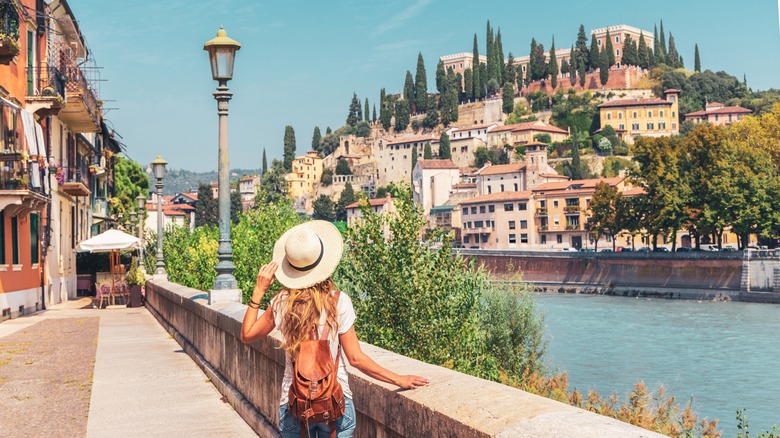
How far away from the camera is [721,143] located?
197 feet

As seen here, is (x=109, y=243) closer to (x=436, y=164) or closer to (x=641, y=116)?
(x=436, y=164)

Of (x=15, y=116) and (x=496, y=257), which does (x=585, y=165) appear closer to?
(x=496, y=257)

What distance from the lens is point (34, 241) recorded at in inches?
995

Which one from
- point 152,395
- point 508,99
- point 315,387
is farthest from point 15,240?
point 508,99

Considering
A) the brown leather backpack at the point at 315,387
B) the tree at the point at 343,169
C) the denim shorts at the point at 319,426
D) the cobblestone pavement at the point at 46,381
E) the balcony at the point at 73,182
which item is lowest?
the cobblestone pavement at the point at 46,381

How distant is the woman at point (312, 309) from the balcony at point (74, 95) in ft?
85.7


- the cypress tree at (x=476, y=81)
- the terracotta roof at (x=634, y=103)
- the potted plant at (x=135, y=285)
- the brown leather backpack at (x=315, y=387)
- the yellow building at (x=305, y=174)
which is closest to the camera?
the brown leather backpack at (x=315, y=387)

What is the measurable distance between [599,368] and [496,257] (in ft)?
175

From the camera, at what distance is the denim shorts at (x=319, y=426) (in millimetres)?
4000

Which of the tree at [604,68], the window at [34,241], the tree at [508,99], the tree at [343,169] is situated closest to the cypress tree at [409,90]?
the tree at [343,169]

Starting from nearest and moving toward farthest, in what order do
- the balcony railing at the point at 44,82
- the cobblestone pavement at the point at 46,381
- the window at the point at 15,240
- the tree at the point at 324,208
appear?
the cobblestone pavement at the point at 46,381 → the window at the point at 15,240 → the balcony railing at the point at 44,82 → the tree at the point at 324,208

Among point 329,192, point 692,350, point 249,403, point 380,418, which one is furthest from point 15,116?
point 329,192

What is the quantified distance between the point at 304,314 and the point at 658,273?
6491 cm

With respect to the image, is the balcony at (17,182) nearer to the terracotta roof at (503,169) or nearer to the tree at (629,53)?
the terracotta roof at (503,169)
